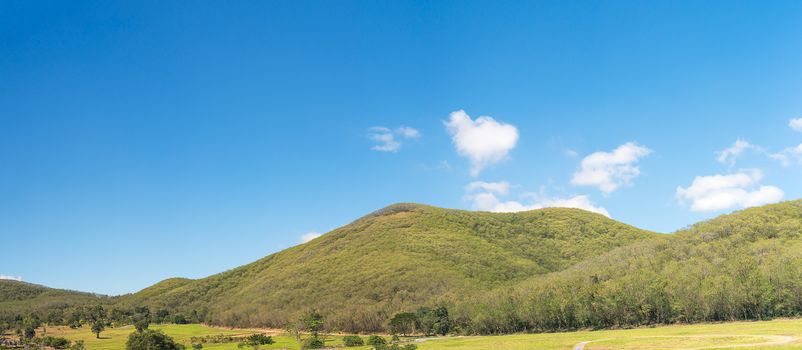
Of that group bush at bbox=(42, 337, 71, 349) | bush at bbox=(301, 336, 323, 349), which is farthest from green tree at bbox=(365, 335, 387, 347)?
bush at bbox=(42, 337, 71, 349)

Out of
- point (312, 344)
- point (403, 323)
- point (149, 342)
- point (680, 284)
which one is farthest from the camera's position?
Answer: point (403, 323)

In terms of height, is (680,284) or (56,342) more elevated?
(680,284)

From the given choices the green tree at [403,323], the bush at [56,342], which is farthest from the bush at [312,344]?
the bush at [56,342]

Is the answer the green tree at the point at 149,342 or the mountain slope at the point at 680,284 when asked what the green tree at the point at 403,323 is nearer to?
the mountain slope at the point at 680,284

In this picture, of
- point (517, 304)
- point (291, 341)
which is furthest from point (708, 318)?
point (291, 341)

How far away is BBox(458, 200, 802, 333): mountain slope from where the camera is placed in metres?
116

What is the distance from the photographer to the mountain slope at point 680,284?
381ft

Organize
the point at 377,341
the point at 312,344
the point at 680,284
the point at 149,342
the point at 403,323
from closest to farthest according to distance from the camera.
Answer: the point at 377,341 → the point at 149,342 → the point at 312,344 → the point at 680,284 → the point at 403,323

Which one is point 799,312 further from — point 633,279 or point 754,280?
point 633,279

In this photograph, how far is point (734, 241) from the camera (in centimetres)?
16125

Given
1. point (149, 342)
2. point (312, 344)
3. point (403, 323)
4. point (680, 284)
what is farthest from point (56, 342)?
point (680, 284)

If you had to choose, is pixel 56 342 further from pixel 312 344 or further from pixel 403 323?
pixel 403 323

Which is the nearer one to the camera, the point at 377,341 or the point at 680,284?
the point at 377,341

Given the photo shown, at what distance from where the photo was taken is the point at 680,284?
128m
